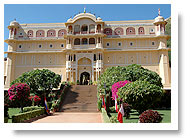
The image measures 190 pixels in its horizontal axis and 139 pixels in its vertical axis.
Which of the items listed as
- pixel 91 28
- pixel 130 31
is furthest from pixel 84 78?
pixel 130 31

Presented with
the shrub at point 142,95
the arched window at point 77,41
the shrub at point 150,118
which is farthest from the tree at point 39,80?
the shrub at point 150,118

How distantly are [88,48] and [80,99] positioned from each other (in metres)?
11.9

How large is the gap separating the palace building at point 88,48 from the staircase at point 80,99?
5687 millimetres

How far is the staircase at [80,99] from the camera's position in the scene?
58.8 ft

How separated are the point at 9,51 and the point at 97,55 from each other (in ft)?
48.7

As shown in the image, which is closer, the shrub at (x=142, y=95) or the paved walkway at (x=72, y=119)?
the shrub at (x=142, y=95)

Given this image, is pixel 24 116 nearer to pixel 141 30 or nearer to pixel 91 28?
pixel 91 28

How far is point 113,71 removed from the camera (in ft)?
68.1

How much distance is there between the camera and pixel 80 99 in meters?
20.5

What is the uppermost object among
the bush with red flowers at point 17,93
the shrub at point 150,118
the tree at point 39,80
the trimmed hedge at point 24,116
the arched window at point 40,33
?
the arched window at point 40,33

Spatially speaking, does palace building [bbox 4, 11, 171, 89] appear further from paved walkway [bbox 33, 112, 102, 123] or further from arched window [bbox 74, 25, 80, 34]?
paved walkway [bbox 33, 112, 102, 123]

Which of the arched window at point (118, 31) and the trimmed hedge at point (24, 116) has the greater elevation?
the arched window at point (118, 31)

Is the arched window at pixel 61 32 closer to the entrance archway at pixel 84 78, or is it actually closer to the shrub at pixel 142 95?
the entrance archway at pixel 84 78
